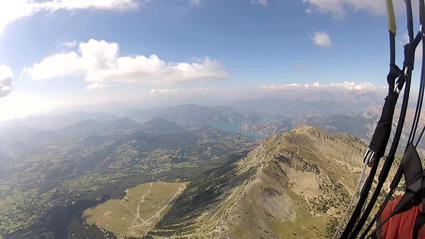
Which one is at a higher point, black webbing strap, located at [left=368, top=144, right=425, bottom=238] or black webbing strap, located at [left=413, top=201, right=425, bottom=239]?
black webbing strap, located at [left=368, top=144, right=425, bottom=238]

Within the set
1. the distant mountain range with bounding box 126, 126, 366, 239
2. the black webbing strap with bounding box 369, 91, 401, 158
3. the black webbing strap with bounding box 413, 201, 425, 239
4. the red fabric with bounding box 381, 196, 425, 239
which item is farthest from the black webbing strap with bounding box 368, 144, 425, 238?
the distant mountain range with bounding box 126, 126, 366, 239

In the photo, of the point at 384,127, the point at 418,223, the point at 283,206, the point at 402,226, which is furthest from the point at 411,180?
the point at 283,206

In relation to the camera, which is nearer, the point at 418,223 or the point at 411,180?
the point at 411,180

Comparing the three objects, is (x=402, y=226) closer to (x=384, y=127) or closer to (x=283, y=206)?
(x=384, y=127)

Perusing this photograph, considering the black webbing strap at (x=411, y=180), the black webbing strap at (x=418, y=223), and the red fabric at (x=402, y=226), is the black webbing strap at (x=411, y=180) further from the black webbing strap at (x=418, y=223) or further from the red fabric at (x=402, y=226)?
the red fabric at (x=402, y=226)

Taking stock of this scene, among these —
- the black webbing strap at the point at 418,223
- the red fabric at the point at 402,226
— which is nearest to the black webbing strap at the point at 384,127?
the black webbing strap at the point at 418,223

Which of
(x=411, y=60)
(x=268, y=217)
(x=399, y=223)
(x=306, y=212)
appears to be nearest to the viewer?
(x=411, y=60)

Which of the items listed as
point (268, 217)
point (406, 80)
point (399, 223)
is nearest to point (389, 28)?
point (406, 80)

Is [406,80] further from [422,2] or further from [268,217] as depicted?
[268,217]

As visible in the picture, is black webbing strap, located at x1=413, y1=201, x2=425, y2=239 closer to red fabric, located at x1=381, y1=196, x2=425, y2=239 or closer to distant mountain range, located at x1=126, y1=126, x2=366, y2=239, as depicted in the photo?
red fabric, located at x1=381, y1=196, x2=425, y2=239
